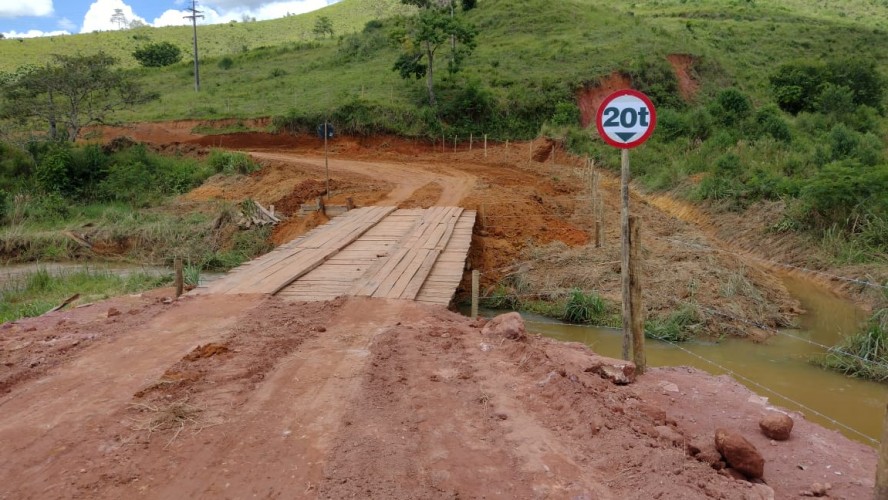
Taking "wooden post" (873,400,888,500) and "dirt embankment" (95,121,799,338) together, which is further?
"dirt embankment" (95,121,799,338)

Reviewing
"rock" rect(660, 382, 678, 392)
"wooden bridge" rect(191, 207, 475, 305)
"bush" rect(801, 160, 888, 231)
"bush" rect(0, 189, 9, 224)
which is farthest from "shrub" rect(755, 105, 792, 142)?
"bush" rect(0, 189, 9, 224)

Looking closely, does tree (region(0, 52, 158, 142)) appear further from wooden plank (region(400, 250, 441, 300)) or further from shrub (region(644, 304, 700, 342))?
shrub (region(644, 304, 700, 342))

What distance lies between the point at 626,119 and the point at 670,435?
2.45m

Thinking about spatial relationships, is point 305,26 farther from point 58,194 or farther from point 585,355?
point 585,355

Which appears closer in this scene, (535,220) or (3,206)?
(535,220)

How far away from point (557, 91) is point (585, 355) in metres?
24.3

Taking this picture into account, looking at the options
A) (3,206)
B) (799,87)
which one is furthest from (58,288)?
(799,87)

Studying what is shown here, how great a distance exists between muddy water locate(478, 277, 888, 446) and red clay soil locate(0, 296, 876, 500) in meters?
1.57

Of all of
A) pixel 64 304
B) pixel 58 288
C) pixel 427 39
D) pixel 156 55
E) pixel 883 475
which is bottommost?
pixel 58 288

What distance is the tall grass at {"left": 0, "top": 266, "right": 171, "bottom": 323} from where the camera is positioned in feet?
30.0

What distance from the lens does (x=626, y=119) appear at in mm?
5148

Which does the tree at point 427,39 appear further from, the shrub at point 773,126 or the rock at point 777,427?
the rock at point 777,427

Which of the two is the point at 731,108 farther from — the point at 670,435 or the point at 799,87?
the point at 670,435

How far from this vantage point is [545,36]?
3697cm
